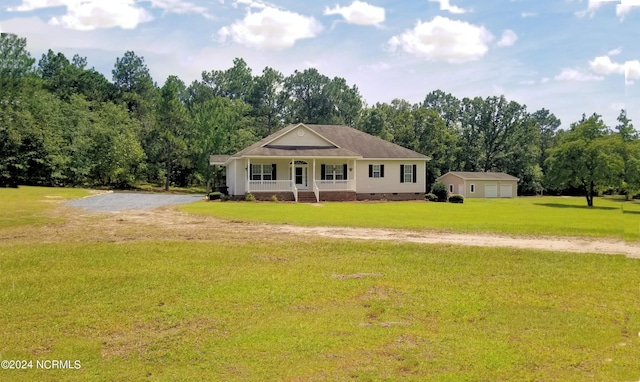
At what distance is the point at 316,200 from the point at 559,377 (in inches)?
1119

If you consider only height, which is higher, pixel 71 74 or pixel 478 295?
pixel 71 74

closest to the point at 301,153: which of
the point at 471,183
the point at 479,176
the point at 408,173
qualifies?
the point at 408,173

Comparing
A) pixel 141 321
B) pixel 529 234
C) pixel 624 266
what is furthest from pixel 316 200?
pixel 141 321

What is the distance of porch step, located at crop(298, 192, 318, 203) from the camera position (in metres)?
33.0

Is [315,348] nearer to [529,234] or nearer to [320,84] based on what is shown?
[529,234]

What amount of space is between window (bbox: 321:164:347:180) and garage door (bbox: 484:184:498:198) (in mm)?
24640

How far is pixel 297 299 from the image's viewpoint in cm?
746

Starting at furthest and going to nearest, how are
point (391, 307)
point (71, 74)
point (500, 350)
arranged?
point (71, 74) < point (391, 307) < point (500, 350)

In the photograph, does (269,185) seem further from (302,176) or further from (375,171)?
(375,171)

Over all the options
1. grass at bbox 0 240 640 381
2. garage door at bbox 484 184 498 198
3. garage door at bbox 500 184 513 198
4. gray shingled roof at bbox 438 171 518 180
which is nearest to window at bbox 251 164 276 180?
grass at bbox 0 240 640 381

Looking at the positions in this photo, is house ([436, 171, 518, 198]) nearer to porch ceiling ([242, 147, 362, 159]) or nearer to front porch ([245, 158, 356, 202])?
front porch ([245, 158, 356, 202])

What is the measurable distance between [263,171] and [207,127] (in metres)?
18.5

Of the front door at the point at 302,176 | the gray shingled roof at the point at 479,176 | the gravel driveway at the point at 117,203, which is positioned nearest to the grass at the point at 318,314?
the gravel driveway at the point at 117,203

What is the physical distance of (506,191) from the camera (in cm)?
5631
